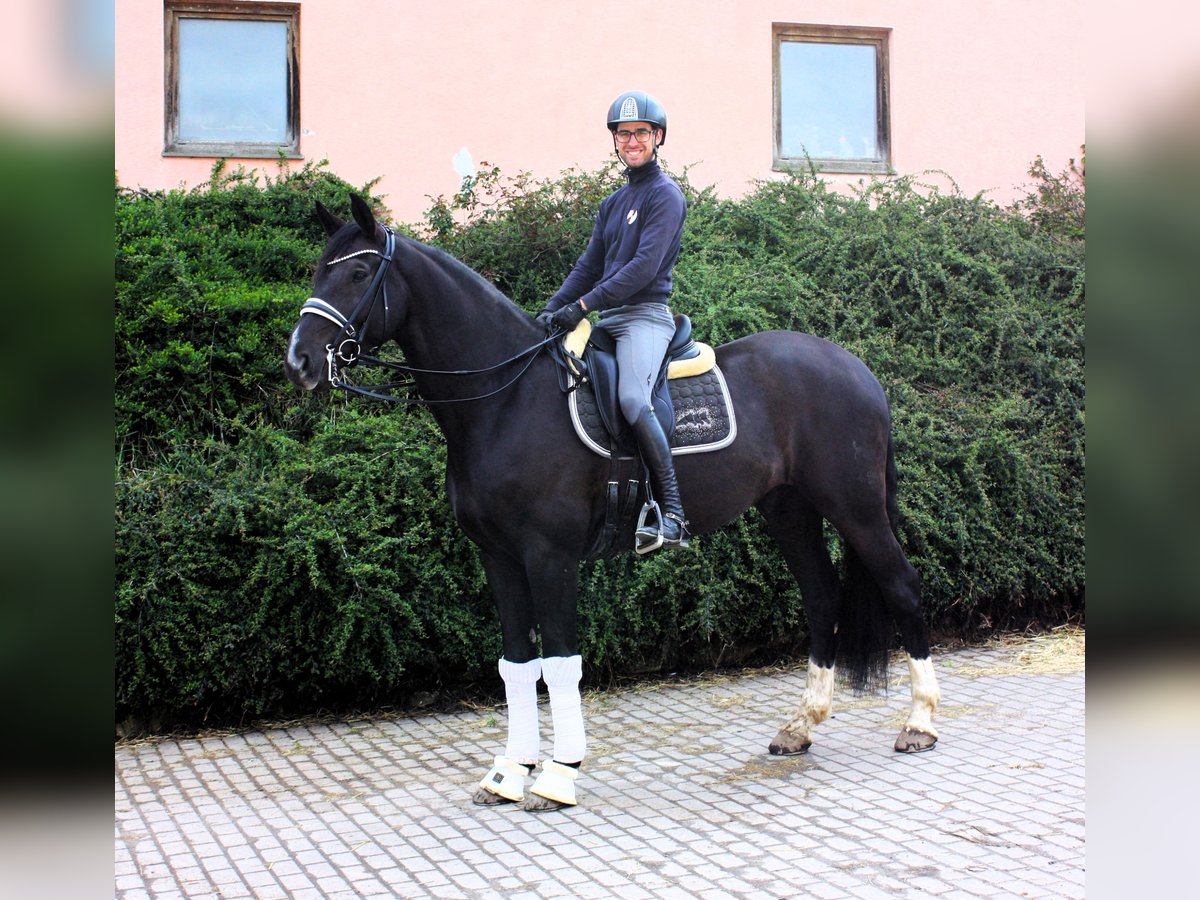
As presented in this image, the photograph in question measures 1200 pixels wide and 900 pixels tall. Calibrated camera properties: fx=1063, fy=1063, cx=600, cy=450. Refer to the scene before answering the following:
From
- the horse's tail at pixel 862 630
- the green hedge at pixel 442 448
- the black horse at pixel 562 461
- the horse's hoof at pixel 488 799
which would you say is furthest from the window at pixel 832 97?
the horse's hoof at pixel 488 799

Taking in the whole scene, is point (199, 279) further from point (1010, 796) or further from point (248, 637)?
point (1010, 796)

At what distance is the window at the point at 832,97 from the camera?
35.4 feet

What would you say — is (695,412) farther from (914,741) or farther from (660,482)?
(914,741)

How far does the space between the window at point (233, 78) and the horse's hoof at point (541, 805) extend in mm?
6798

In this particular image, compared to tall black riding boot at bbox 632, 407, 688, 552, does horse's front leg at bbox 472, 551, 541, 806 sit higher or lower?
lower

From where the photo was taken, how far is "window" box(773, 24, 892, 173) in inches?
425

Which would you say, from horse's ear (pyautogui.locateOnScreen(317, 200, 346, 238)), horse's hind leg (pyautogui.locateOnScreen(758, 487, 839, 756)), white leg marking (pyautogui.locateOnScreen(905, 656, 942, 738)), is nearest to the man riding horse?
horse's hind leg (pyautogui.locateOnScreen(758, 487, 839, 756))

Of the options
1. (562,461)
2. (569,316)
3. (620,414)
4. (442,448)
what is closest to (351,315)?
(569,316)

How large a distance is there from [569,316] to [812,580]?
1983mm

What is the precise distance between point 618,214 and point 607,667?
10.3 feet

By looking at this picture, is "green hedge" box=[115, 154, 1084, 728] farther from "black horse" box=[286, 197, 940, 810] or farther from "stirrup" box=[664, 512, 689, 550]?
"stirrup" box=[664, 512, 689, 550]

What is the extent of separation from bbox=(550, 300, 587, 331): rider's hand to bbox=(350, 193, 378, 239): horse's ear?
0.88 metres

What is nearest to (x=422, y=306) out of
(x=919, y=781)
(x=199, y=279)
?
(x=919, y=781)

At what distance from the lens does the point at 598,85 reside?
1012 cm
